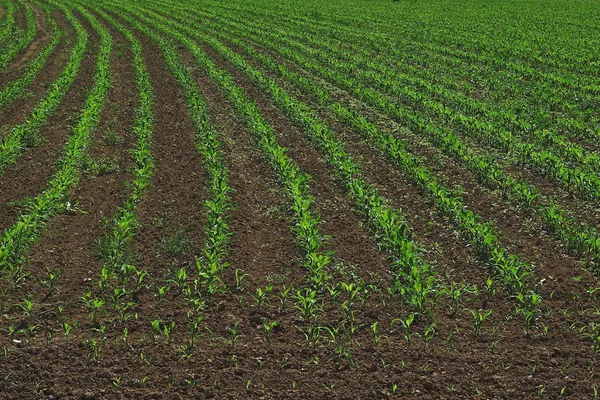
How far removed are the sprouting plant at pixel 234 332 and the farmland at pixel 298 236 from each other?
0.14 ft

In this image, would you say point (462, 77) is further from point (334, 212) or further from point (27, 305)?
point (27, 305)

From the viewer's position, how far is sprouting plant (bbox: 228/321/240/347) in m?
6.23

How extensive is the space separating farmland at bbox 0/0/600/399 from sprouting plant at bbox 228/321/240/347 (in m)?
0.04

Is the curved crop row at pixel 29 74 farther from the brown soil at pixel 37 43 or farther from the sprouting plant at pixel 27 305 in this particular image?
the sprouting plant at pixel 27 305

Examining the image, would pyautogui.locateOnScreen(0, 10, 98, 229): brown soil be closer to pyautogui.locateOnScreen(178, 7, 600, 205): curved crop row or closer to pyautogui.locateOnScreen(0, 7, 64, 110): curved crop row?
pyautogui.locateOnScreen(0, 7, 64, 110): curved crop row

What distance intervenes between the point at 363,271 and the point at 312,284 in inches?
31.4

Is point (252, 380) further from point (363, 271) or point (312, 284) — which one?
point (363, 271)

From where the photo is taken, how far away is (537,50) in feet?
82.8

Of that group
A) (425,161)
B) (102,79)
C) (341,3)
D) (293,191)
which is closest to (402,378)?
(293,191)

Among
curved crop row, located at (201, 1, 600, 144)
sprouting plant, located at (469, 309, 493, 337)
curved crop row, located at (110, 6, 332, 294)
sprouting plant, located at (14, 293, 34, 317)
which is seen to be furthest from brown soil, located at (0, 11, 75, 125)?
sprouting plant, located at (469, 309, 493, 337)

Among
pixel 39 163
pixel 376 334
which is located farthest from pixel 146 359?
pixel 39 163

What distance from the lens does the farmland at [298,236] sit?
587cm

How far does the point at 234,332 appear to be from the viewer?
623 centimetres

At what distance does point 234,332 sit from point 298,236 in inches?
98.4
